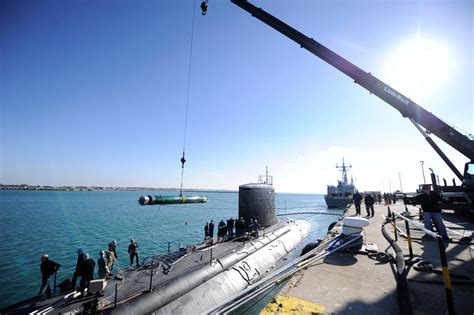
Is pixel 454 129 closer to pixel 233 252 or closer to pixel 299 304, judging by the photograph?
pixel 299 304

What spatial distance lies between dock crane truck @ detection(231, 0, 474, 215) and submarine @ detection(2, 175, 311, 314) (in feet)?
33.2

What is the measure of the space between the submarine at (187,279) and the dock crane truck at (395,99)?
399 inches

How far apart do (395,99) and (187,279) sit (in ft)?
40.8

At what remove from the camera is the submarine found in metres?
7.55

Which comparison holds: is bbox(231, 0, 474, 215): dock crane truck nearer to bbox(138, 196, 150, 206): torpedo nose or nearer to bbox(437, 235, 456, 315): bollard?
bbox(437, 235, 456, 315): bollard

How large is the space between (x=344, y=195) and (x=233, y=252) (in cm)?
5821

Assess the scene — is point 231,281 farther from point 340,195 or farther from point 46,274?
point 340,195

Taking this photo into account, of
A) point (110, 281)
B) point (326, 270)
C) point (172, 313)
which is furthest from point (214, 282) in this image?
point (326, 270)

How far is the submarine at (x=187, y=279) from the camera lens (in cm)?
755

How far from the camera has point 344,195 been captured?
62.8m

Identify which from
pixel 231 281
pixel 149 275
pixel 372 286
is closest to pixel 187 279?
pixel 149 275

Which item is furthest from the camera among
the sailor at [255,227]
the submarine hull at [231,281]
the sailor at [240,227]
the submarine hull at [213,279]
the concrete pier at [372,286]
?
the sailor at [240,227]

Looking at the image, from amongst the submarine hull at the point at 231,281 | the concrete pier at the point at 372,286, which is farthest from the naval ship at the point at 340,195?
the concrete pier at the point at 372,286

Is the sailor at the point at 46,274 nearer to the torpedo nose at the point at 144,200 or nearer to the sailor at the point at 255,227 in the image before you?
the torpedo nose at the point at 144,200
